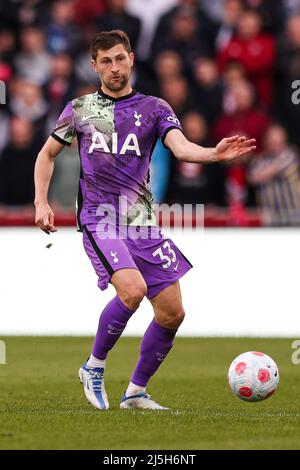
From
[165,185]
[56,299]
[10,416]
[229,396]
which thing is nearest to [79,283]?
[56,299]

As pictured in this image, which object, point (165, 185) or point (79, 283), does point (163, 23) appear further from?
point (79, 283)

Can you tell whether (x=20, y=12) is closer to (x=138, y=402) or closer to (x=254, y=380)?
(x=138, y=402)

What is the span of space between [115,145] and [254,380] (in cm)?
178

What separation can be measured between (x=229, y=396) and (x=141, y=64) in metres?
8.32

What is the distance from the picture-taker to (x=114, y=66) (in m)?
8.23

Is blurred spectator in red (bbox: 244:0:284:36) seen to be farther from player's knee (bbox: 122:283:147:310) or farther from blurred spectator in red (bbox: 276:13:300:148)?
player's knee (bbox: 122:283:147:310)

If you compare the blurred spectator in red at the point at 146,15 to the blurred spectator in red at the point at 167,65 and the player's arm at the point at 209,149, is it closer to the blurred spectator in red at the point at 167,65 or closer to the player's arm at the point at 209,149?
the blurred spectator in red at the point at 167,65

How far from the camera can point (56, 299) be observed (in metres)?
13.0

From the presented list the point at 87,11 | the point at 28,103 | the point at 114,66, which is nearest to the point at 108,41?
the point at 114,66

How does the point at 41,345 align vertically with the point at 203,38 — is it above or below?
below

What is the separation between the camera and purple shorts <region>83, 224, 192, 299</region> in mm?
8211

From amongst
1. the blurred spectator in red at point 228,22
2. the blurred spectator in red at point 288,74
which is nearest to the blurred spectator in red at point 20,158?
the blurred spectator in red at point 228,22

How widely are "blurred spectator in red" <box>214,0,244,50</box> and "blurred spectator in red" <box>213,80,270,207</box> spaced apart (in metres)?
1.06
